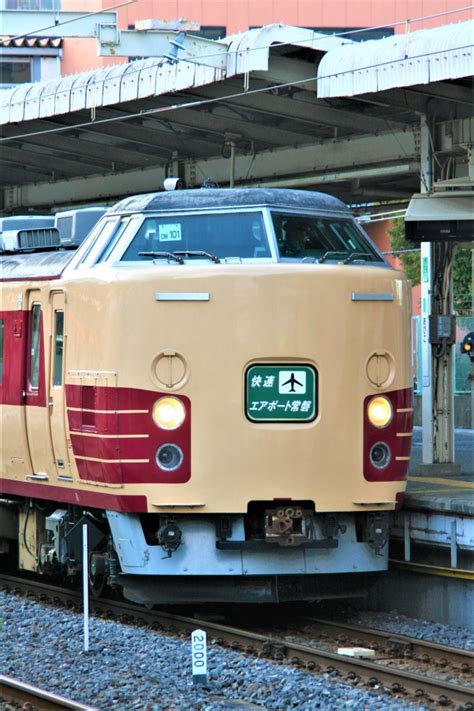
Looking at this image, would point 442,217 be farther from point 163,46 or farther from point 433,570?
point 433,570

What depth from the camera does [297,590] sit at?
10.9 meters

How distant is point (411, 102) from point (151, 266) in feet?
17.0

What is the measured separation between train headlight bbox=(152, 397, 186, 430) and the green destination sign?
0.51m

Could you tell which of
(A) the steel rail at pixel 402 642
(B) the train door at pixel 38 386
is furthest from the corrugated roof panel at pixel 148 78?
(A) the steel rail at pixel 402 642

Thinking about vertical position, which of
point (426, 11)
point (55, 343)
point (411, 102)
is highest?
point (426, 11)

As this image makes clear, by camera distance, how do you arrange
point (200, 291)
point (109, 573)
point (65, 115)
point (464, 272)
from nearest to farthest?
point (200, 291)
point (109, 573)
point (65, 115)
point (464, 272)

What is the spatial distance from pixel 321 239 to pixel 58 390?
252cm

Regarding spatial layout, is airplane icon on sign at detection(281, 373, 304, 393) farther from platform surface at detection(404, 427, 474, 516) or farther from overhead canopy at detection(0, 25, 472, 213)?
overhead canopy at detection(0, 25, 472, 213)

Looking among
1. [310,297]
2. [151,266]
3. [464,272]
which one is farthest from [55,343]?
[464,272]

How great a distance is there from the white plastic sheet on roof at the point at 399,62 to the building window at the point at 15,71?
1462 inches

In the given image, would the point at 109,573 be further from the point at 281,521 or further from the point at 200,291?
the point at 200,291

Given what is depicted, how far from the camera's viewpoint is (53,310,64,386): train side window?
11477mm

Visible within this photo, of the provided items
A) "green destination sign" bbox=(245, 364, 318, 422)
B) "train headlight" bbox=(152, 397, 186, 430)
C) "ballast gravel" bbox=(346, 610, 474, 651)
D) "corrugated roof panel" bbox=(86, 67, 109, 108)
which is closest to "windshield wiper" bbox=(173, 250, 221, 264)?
"green destination sign" bbox=(245, 364, 318, 422)

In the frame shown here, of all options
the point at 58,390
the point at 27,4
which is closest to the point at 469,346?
the point at 58,390
